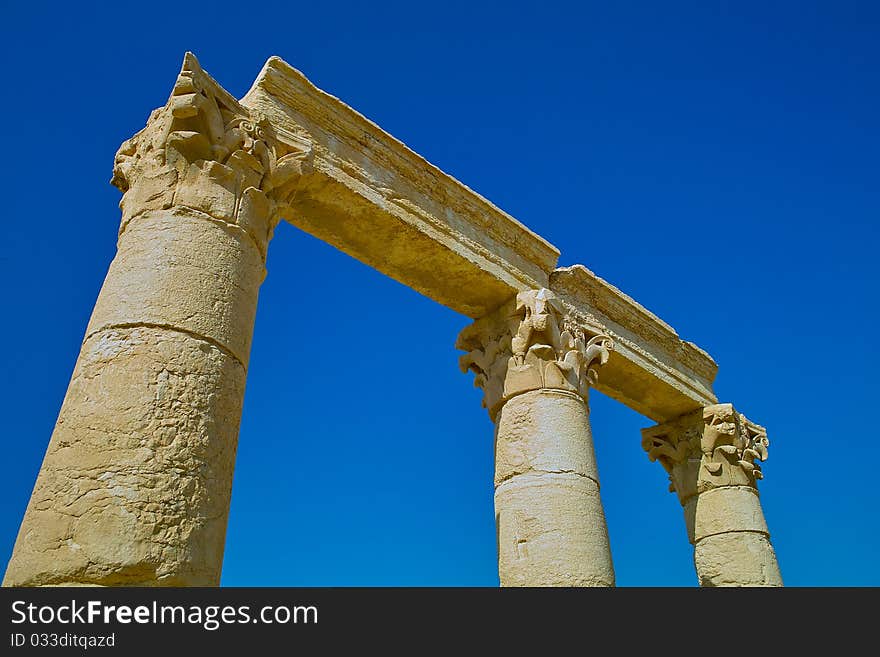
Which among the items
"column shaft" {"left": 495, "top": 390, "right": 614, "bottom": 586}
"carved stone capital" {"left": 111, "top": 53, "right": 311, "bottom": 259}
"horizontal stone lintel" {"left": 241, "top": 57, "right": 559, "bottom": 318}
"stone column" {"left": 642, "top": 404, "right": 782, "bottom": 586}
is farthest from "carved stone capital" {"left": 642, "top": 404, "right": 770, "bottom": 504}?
"carved stone capital" {"left": 111, "top": 53, "right": 311, "bottom": 259}

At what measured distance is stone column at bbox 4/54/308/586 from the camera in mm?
4062

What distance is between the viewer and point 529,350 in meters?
9.03

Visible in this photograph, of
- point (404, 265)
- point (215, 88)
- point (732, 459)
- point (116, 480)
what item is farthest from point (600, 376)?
point (116, 480)

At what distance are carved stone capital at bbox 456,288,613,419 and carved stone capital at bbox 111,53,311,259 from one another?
12.4 ft

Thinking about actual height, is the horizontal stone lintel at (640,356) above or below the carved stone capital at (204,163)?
above

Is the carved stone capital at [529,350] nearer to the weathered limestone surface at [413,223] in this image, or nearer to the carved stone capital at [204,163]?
the weathered limestone surface at [413,223]

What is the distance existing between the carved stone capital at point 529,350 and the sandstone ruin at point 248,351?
0.03m

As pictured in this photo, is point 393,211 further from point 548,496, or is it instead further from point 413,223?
point 548,496

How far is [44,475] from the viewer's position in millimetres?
4348

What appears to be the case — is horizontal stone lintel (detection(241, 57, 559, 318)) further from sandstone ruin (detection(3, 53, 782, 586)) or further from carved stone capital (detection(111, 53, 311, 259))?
carved stone capital (detection(111, 53, 311, 259))

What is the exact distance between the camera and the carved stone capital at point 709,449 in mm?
11820

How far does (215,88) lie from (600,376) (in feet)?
23.8

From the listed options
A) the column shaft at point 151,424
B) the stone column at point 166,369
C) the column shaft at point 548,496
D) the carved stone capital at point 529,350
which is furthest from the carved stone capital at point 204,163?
the column shaft at point 548,496
